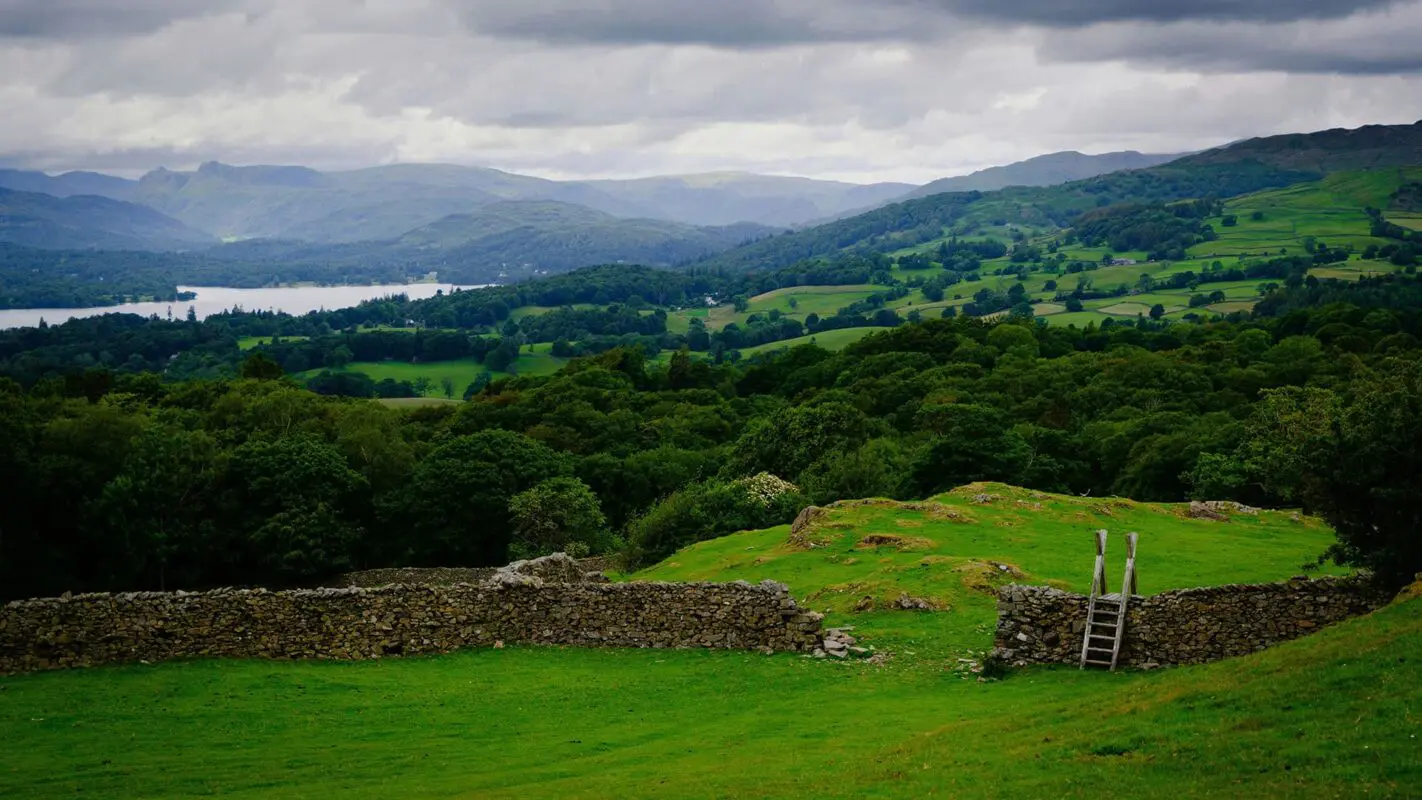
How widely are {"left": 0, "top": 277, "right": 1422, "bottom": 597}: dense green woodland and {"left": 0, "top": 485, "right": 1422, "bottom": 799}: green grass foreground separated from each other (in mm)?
7822

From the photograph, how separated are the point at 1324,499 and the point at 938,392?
7757 cm

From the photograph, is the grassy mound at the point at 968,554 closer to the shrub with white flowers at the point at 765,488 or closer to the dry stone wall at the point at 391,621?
the dry stone wall at the point at 391,621

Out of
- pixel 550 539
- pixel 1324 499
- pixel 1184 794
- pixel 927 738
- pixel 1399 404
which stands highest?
pixel 1399 404

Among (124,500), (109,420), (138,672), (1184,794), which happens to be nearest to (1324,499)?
(1184,794)

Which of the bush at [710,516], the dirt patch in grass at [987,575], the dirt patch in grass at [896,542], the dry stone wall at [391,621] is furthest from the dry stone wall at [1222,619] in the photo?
the bush at [710,516]

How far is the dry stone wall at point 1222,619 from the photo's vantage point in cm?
2316

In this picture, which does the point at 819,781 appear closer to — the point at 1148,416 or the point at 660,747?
the point at 660,747

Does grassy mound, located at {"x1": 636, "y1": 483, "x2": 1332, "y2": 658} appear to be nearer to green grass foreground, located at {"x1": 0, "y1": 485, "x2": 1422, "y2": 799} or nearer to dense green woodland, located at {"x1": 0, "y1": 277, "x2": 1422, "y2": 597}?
green grass foreground, located at {"x1": 0, "y1": 485, "x2": 1422, "y2": 799}

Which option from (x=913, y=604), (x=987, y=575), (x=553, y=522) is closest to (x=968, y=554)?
(x=987, y=575)

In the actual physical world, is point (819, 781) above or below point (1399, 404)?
below

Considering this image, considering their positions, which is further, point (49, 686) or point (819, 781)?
point (49, 686)

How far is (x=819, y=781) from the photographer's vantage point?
16109 millimetres

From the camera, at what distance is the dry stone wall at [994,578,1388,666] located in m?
23.2

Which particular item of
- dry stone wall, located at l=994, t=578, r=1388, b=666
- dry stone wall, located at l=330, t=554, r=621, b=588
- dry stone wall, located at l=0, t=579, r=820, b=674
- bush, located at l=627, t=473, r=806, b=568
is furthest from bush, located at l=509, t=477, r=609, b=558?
dry stone wall, located at l=994, t=578, r=1388, b=666
